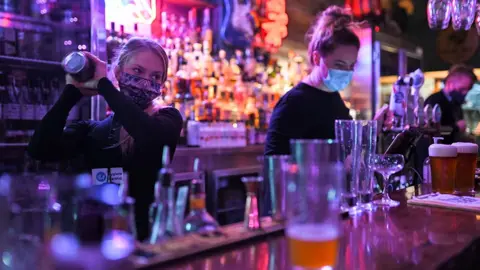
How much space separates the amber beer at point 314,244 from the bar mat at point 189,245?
245 millimetres

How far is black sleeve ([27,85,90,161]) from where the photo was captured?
169 cm

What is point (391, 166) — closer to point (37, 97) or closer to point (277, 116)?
point (277, 116)

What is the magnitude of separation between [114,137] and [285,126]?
27.1 inches

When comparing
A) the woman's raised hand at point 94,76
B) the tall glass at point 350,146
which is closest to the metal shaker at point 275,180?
the tall glass at point 350,146

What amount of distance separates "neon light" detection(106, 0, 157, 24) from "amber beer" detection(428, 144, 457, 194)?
7.02 feet

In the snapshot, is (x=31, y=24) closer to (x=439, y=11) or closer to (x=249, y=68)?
(x=249, y=68)

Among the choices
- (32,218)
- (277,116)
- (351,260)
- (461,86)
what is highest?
(461,86)

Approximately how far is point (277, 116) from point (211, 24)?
228 centimetres

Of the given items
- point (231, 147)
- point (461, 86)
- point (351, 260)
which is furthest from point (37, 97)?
point (461, 86)

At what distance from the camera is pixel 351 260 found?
39.0 inches

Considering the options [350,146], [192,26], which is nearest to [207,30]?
[192,26]

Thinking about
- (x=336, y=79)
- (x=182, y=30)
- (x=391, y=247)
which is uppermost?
(x=182, y=30)

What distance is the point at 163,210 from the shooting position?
889 millimetres

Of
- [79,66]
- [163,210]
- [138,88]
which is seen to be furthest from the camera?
[138,88]
